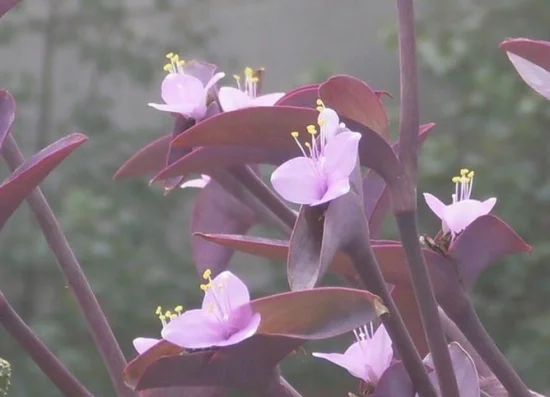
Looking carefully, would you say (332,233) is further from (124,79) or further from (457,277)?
(124,79)

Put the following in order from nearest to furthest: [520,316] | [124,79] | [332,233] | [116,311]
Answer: [332,233]
[116,311]
[520,316]
[124,79]

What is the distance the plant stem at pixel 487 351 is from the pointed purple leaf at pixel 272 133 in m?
0.05

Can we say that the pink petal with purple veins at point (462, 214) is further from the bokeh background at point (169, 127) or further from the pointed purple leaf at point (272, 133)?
the bokeh background at point (169, 127)

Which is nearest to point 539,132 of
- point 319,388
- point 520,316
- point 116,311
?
point 520,316

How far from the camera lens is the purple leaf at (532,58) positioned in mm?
249

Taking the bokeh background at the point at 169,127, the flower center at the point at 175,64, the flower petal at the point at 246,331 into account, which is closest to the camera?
the flower petal at the point at 246,331

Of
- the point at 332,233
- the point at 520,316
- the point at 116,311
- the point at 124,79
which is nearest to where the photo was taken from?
the point at 332,233

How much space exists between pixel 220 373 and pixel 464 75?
1.44m

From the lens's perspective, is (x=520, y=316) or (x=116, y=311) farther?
(x=520, y=316)

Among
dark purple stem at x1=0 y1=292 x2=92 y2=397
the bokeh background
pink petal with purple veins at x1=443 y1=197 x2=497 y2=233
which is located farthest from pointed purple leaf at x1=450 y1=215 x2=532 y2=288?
the bokeh background

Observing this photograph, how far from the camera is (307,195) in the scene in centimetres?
22

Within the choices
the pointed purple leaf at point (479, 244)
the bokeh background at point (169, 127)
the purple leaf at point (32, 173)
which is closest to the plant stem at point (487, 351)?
the pointed purple leaf at point (479, 244)

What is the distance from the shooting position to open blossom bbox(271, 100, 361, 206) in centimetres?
22

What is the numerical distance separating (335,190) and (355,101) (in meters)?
0.03
